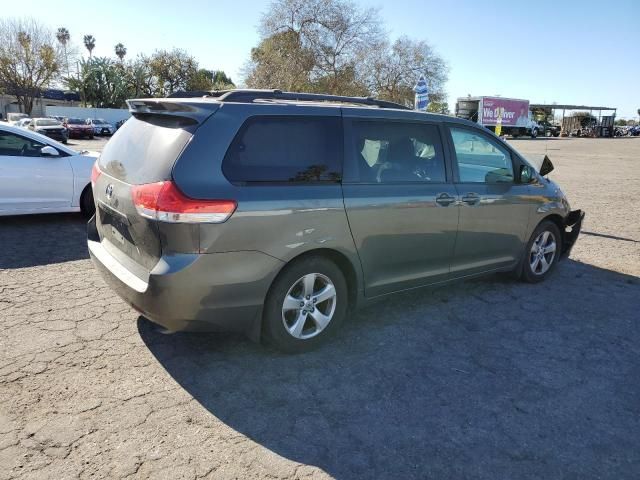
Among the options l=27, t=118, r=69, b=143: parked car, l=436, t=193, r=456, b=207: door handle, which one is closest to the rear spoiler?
l=436, t=193, r=456, b=207: door handle

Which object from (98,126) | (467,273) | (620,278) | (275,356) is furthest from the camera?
(98,126)

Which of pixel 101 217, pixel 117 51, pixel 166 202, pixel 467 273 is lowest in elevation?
pixel 467 273

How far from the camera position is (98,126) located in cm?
3988

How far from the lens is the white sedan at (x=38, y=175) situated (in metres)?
7.04

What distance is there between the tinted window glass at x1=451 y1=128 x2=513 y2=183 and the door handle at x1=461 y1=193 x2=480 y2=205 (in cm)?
14

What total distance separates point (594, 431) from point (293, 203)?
2.30m

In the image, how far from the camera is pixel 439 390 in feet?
10.9

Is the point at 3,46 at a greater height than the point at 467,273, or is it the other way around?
the point at 3,46

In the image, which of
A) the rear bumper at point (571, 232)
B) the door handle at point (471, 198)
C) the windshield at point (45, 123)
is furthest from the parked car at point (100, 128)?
the door handle at point (471, 198)

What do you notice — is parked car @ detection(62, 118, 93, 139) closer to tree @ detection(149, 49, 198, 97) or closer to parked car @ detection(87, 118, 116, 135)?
parked car @ detection(87, 118, 116, 135)

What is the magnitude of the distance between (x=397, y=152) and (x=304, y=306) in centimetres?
151

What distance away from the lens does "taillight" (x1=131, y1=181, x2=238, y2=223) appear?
9.83 ft

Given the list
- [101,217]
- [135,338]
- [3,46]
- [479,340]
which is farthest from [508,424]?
[3,46]

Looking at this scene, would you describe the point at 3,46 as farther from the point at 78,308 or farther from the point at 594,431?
the point at 594,431
